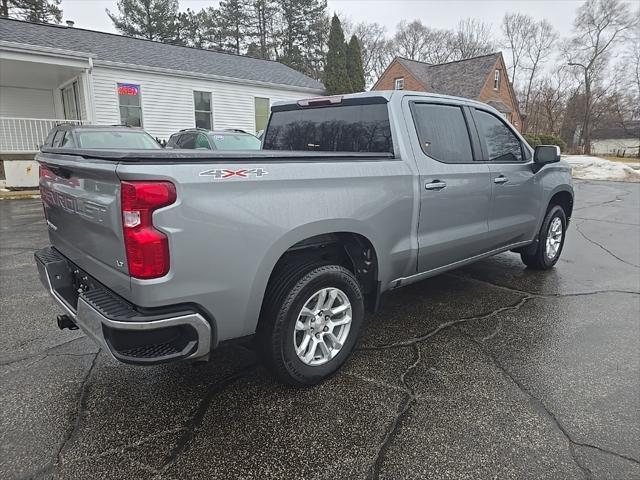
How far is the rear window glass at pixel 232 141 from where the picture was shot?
11.0 meters

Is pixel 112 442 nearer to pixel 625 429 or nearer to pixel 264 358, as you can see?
pixel 264 358

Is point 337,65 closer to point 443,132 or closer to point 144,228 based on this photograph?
point 443,132

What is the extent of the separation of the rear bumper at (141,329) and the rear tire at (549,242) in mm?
4404

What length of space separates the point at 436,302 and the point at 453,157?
1.52 metres

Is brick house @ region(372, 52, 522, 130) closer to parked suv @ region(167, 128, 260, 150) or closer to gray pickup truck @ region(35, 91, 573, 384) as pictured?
parked suv @ region(167, 128, 260, 150)

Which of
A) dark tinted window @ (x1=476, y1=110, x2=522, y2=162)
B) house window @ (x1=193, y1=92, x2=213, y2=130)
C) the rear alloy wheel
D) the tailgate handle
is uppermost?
house window @ (x1=193, y1=92, x2=213, y2=130)

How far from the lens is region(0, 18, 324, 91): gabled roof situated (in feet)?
46.8

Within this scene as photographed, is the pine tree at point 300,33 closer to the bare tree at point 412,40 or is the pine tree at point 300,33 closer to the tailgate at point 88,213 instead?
the bare tree at point 412,40

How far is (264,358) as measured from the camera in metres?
2.65

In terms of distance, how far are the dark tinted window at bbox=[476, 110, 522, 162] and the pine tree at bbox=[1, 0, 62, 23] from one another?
33146mm

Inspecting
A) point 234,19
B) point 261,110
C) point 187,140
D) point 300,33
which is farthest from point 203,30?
point 187,140

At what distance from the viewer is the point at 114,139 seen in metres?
9.96

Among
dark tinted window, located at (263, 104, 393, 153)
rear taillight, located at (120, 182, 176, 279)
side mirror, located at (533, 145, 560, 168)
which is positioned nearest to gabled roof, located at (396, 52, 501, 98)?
side mirror, located at (533, 145, 560, 168)

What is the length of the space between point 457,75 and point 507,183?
1304 inches
